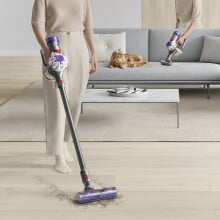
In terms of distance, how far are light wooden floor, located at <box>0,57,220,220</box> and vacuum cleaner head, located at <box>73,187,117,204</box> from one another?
3 centimetres

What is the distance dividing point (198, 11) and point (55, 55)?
10.9 feet

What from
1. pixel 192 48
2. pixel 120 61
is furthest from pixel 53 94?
pixel 192 48

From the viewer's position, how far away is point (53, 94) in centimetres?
325

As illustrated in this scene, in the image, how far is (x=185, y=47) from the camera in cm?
619

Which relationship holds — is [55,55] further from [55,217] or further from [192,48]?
[192,48]

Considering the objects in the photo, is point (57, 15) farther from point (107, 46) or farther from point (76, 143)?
point (107, 46)

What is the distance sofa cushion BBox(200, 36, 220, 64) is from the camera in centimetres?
604

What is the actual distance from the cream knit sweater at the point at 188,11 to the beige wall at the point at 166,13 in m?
2.78

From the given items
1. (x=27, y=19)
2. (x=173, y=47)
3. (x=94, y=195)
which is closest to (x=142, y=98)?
(x=173, y=47)

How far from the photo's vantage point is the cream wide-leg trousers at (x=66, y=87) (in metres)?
3.23

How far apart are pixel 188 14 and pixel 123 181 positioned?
332 cm

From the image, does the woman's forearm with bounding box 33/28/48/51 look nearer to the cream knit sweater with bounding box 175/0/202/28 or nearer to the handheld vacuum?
the handheld vacuum

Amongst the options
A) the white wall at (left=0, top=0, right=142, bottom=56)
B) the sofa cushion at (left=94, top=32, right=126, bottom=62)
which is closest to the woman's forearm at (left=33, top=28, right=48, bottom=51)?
the sofa cushion at (left=94, top=32, right=126, bottom=62)

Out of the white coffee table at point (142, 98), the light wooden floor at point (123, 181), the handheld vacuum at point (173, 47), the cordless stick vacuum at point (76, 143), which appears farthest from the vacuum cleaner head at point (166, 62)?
the cordless stick vacuum at point (76, 143)
